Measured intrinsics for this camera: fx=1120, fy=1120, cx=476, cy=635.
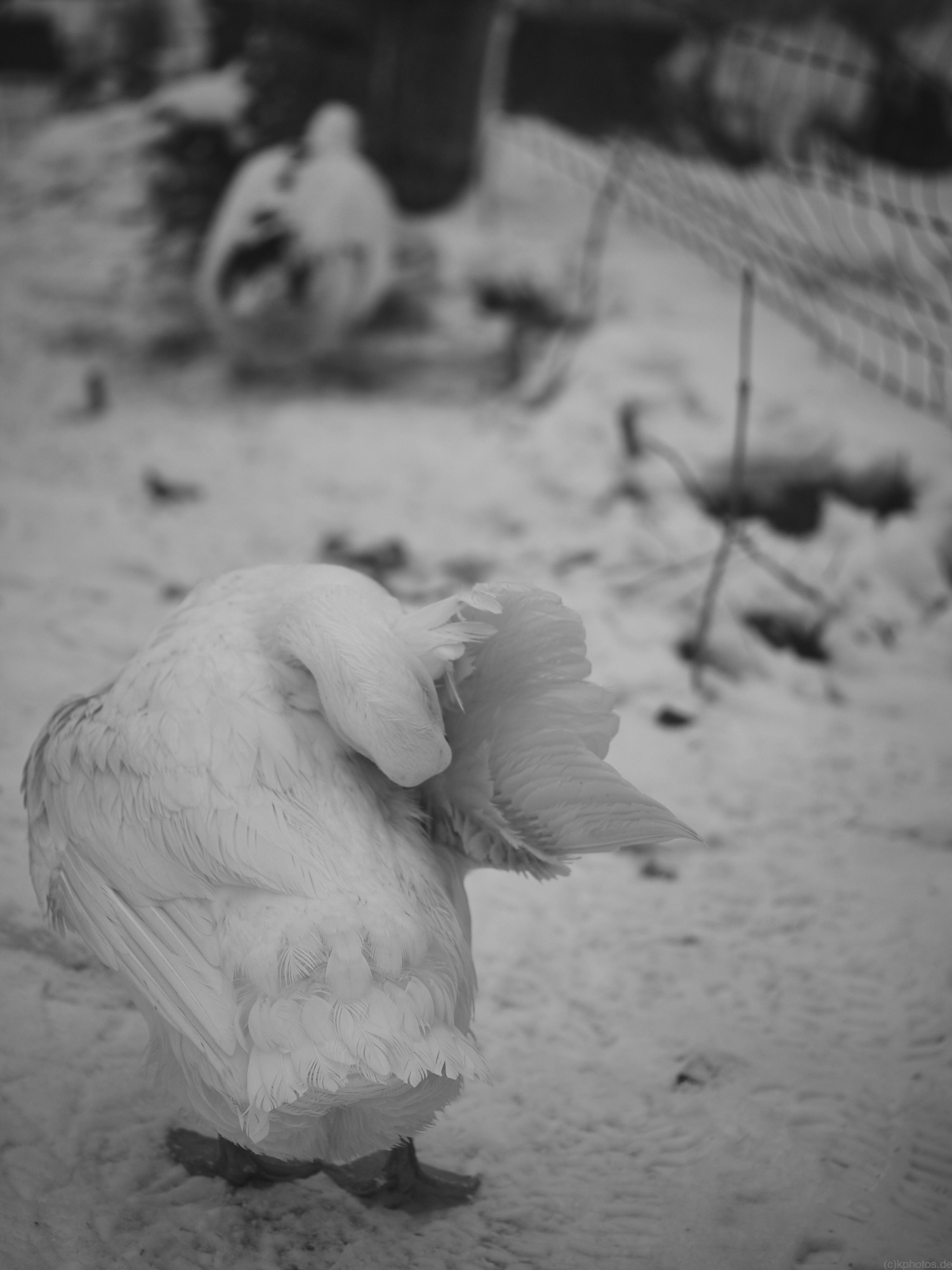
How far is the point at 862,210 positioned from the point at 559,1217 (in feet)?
15.9

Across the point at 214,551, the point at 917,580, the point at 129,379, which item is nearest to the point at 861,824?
the point at 917,580

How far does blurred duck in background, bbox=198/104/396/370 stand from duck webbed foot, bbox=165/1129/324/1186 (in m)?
3.55

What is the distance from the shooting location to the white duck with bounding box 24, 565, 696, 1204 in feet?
4.95

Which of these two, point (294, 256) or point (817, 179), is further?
point (817, 179)

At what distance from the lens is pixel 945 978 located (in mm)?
2375

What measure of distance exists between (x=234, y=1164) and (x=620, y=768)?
→ 1445 millimetres

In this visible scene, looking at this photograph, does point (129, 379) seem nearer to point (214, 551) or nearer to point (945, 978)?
point (214, 551)

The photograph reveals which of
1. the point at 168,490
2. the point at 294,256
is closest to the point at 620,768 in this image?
the point at 168,490

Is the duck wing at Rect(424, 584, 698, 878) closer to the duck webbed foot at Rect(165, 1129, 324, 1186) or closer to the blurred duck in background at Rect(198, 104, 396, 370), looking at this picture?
the duck webbed foot at Rect(165, 1129, 324, 1186)

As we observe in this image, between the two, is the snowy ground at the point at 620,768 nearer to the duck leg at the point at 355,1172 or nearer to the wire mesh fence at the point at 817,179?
the duck leg at the point at 355,1172

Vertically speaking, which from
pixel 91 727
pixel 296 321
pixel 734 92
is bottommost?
pixel 296 321

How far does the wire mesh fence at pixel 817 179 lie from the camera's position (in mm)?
4703

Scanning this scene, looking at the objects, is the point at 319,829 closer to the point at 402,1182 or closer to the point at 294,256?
the point at 402,1182

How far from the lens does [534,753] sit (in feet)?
5.99
